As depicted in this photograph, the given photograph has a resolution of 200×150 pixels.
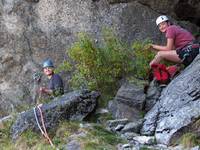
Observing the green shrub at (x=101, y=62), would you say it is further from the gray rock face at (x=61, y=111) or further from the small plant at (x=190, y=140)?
the small plant at (x=190, y=140)

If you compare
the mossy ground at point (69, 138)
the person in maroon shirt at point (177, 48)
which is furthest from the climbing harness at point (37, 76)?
the person in maroon shirt at point (177, 48)

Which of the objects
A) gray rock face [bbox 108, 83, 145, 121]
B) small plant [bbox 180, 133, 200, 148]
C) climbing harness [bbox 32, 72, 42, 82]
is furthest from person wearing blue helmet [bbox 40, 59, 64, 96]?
small plant [bbox 180, 133, 200, 148]

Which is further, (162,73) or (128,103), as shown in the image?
(162,73)

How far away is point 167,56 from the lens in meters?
10.5

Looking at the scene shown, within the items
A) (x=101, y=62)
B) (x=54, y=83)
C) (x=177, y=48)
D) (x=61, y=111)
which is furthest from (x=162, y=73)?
(x=54, y=83)

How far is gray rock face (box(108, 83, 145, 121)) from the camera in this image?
10055 mm

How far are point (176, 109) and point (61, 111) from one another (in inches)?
85.6

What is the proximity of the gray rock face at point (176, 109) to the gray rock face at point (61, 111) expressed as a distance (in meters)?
1.22

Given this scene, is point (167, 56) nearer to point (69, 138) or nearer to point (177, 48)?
point (177, 48)

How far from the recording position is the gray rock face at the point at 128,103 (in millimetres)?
10055

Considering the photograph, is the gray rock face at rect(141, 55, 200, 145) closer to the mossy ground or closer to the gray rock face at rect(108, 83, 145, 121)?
the gray rock face at rect(108, 83, 145, 121)

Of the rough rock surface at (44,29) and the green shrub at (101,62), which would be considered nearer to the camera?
the green shrub at (101,62)

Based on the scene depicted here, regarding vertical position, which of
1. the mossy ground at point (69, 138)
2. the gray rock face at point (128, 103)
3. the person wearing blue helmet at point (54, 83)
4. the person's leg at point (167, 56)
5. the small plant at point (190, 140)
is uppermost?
the person's leg at point (167, 56)

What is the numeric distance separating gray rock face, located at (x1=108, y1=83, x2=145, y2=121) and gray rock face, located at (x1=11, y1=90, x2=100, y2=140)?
0.45 m
